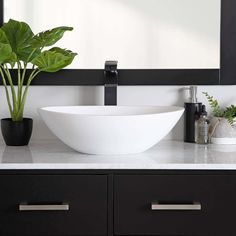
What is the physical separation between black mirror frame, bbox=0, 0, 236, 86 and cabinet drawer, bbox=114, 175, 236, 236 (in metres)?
0.58

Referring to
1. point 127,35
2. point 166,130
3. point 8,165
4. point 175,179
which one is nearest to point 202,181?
point 175,179

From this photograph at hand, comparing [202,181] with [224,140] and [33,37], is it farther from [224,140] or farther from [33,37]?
[33,37]

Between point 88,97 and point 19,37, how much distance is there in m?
0.39

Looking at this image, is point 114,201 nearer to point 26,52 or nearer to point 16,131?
point 16,131

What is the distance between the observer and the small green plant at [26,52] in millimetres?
1782

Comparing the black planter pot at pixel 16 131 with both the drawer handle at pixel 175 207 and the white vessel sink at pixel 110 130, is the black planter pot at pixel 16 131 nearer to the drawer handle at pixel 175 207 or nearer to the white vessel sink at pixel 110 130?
the white vessel sink at pixel 110 130

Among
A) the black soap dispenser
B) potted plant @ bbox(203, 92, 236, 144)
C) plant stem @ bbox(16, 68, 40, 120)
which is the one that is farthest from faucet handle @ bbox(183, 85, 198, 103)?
plant stem @ bbox(16, 68, 40, 120)

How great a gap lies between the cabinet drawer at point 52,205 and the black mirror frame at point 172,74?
0.58 meters

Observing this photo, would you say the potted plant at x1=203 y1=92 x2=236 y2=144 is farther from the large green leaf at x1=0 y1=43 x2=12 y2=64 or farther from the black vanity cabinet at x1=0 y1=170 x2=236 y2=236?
the large green leaf at x1=0 y1=43 x2=12 y2=64

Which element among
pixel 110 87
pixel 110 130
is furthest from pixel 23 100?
pixel 110 130

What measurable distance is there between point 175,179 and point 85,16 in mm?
799

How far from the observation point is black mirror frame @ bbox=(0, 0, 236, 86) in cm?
202

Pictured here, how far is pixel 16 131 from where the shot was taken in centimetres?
184

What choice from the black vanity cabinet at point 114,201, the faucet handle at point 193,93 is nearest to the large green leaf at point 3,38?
the black vanity cabinet at point 114,201
